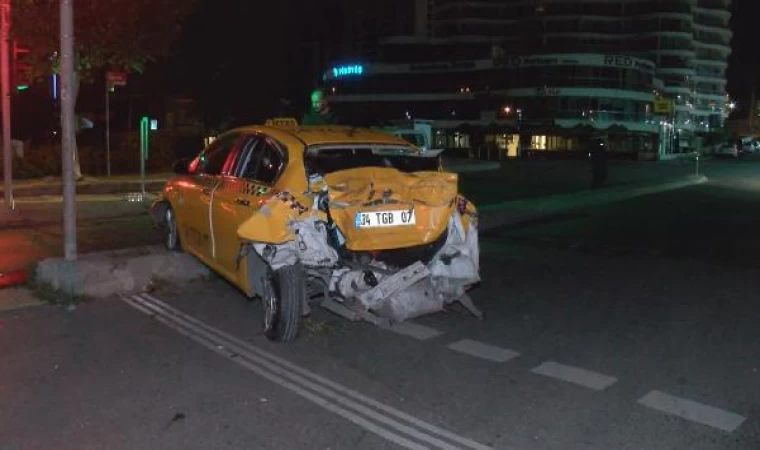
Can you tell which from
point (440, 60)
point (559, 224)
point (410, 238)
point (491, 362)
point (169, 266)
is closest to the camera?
point (491, 362)

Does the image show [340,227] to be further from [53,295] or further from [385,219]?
[53,295]

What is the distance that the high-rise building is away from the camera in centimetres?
9019

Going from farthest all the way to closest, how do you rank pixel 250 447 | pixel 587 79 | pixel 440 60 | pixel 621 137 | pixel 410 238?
pixel 440 60 < pixel 587 79 < pixel 621 137 < pixel 410 238 < pixel 250 447

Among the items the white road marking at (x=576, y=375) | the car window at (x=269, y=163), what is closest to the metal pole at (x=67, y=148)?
the car window at (x=269, y=163)

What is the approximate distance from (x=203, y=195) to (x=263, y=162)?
111cm

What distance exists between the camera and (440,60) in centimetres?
10425

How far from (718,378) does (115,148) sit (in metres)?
21.3

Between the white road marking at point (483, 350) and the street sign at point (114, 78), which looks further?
the street sign at point (114, 78)

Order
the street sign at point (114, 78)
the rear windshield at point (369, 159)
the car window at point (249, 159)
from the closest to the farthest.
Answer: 1. the rear windshield at point (369, 159)
2. the car window at point (249, 159)
3. the street sign at point (114, 78)

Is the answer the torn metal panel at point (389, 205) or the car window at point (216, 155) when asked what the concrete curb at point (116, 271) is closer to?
the car window at point (216, 155)

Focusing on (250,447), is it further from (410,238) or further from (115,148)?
(115,148)

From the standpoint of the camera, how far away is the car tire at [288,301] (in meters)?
6.23

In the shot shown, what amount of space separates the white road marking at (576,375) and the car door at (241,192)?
2.67 metres

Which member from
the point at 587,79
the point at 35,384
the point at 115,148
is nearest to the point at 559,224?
the point at 35,384
